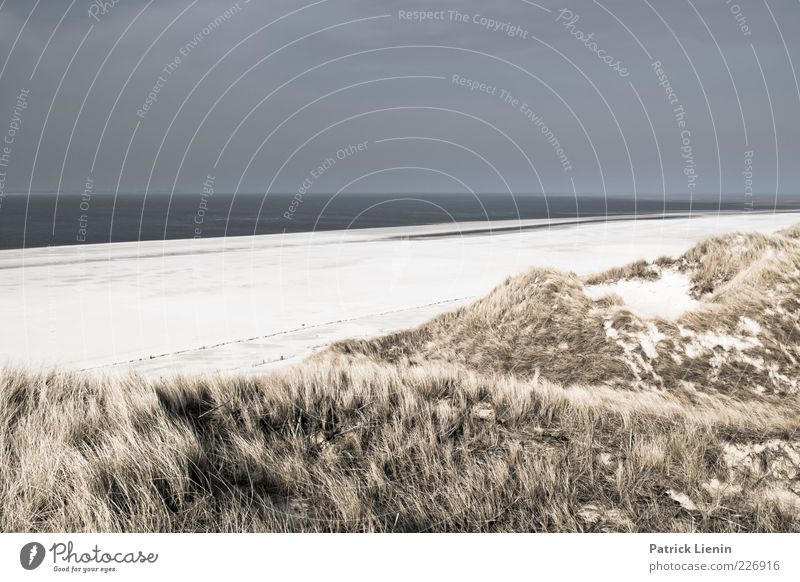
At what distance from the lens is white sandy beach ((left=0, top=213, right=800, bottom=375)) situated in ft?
43.3

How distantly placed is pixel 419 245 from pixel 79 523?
117 feet

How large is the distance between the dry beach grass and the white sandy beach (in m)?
1.59

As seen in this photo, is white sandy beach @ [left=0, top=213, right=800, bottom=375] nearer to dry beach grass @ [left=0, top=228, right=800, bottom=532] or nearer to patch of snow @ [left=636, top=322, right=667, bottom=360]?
dry beach grass @ [left=0, top=228, right=800, bottom=532]

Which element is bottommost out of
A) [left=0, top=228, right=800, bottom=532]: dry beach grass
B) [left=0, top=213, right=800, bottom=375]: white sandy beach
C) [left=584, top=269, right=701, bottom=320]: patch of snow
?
[left=0, top=213, right=800, bottom=375]: white sandy beach

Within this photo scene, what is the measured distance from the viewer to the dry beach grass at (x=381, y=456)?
4.50 m

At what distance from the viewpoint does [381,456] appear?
522 cm

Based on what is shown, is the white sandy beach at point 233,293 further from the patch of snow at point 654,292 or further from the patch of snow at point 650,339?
the patch of snow at point 650,339
